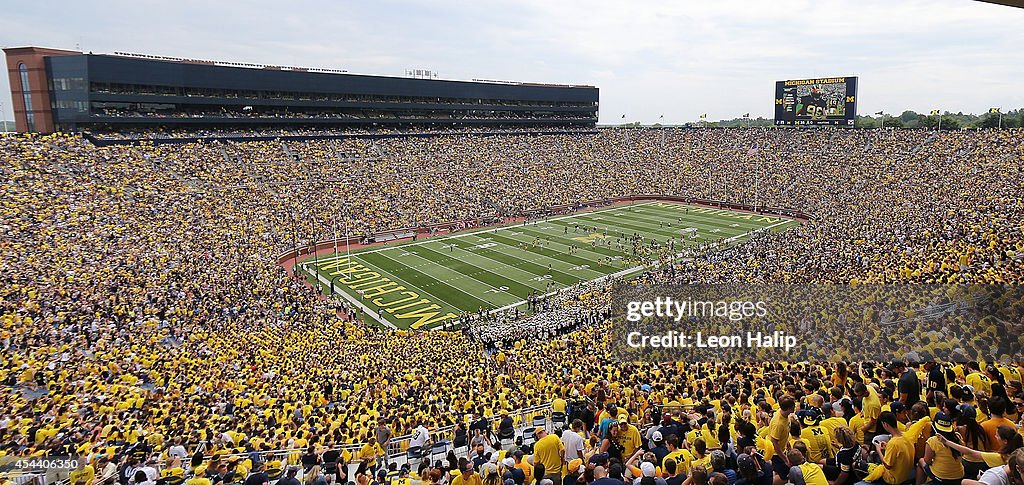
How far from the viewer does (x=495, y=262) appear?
119 feet

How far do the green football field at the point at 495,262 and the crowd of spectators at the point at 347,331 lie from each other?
9.67 ft

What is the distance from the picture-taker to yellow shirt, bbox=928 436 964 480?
16.3 ft

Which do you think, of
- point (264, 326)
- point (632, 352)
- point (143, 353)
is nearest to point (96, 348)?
point (143, 353)

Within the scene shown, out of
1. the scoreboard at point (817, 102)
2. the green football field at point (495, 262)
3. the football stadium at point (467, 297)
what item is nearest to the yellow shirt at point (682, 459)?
the football stadium at point (467, 297)

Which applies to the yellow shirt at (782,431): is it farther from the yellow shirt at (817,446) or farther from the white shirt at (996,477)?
the white shirt at (996,477)

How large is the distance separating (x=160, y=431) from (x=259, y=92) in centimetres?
5442

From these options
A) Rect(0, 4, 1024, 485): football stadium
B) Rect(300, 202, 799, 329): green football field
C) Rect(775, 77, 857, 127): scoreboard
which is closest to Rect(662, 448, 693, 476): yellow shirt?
Rect(0, 4, 1024, 485): football stadium

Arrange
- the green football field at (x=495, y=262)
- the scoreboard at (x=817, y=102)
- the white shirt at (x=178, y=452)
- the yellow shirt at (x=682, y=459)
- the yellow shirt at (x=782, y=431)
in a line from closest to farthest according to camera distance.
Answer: the yellow shirt at (x=682, y=459) < the yellow shirt at (x=782, y=431) < the white shirt at (x=178, y=452) < the green football field at (x=495, y=262) < the scoreboard at (x=817, y=102)

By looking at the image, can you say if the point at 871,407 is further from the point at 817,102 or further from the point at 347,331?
the point at 817,102

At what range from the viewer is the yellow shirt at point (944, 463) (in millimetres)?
4961

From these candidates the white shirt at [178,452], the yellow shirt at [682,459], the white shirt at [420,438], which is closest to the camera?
the yellow shirt at [682,459]

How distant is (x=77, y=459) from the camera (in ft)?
29.0

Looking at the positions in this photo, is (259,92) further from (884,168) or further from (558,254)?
(884,168)

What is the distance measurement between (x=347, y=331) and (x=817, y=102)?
60.1m
